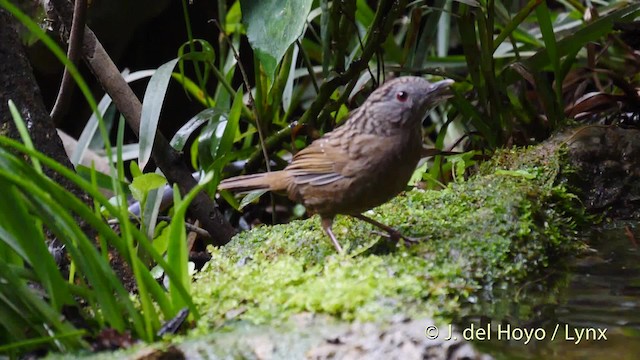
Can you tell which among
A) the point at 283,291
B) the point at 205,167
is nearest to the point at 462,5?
the point at 205,167

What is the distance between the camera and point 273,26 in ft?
9.83

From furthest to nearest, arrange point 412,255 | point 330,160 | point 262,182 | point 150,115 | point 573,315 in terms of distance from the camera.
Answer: point 150,115 < point 262,182 < point 330,160 < point 412,255 < point 573,315

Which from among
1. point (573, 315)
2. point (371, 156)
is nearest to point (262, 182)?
point (371, 156)

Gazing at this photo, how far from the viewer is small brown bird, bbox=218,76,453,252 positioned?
2777 millimetres

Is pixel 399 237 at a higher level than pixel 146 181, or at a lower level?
lower

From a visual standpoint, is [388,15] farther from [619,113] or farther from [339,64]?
[619,113]

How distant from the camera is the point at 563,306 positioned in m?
2.39

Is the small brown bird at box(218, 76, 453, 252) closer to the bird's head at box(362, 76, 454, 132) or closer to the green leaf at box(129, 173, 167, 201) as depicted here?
the bird's head at box(362, 76, 454, 132)

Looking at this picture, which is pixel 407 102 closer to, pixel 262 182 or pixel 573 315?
pixel 262 182

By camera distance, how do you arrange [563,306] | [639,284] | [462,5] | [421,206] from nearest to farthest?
[563,306] → [639,284] → [421,206] → [462,5]

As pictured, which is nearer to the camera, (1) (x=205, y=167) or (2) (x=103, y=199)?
(2) (x=103, y=199)

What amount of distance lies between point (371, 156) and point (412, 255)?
0.38 m

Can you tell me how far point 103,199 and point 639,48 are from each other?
→ 3.65m

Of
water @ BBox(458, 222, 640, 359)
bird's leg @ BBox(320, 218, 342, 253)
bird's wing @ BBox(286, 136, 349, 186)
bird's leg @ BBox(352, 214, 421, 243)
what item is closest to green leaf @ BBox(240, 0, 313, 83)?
bird's wing @ BBox(286, 136, 349, 186)
